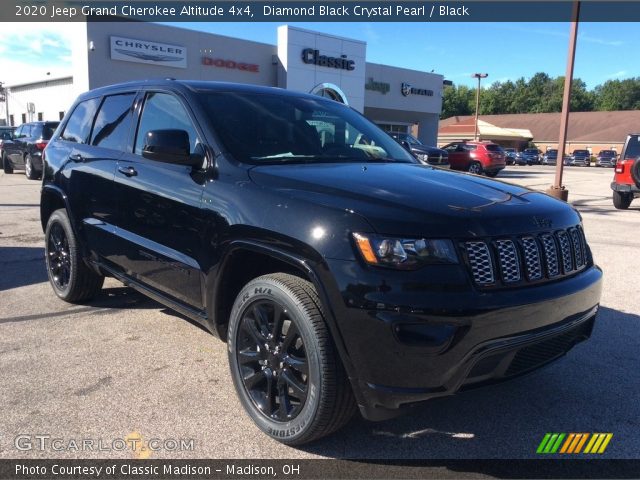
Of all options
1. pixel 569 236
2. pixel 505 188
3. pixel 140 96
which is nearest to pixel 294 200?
pixel 505 188

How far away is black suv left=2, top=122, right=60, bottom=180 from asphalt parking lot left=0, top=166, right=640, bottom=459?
45.9ft

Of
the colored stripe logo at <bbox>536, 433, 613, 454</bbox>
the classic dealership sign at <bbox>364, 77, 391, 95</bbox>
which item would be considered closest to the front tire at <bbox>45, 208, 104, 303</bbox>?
the colored stripe logo at <bbox>536, 433, 613, 454</bbox>

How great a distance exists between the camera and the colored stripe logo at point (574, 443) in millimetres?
2904

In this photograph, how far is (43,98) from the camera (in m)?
36.6

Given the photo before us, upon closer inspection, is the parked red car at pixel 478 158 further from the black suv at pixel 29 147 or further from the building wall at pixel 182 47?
the black suv at pixel 29 147

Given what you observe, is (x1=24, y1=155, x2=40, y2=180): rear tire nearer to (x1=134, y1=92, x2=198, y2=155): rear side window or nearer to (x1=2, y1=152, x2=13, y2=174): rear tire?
(x1=2, y1=152, x2=13, y2=174): rear tire

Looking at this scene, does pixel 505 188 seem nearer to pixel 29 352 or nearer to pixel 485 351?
pixel 485 351

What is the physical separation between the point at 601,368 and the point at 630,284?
2.69m

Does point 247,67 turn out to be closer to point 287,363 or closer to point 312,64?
point 312,64

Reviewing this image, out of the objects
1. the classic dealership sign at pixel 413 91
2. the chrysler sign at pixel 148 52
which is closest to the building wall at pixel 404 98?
the classic dealership sign at pixel 413 91

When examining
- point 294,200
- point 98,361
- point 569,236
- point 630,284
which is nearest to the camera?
point 294,200

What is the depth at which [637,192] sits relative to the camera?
12.2 meters

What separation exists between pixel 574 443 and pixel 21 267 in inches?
236

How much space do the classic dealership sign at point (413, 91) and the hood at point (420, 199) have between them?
33.4 metres
